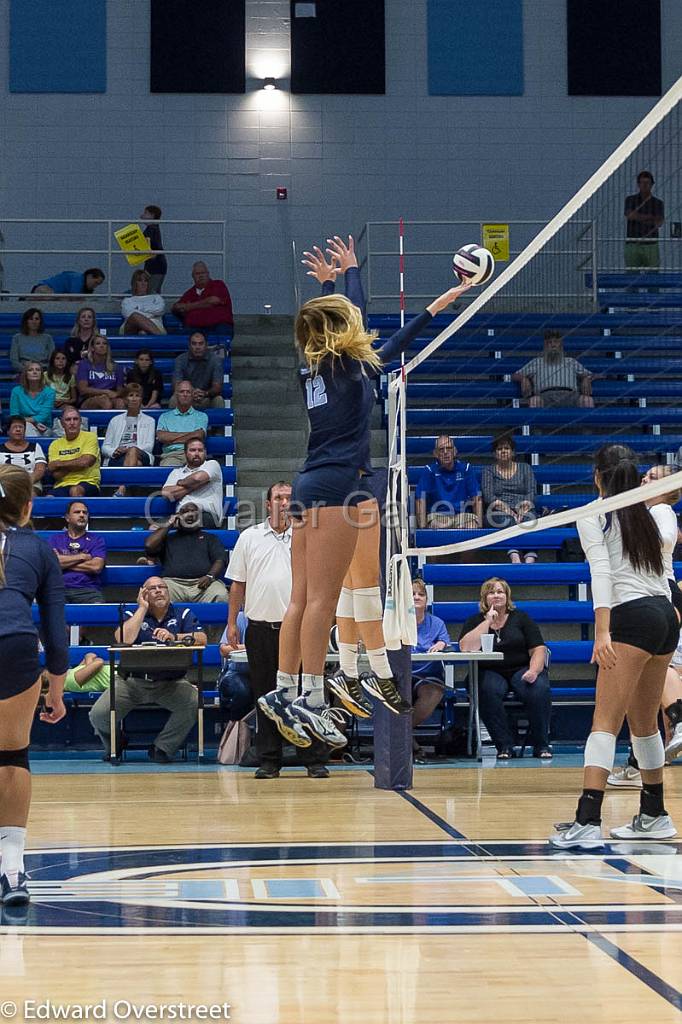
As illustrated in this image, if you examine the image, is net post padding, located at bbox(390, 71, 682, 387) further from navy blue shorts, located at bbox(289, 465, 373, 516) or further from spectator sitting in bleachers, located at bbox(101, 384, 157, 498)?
spectator sitting in bleachers, located at bbox(101, 384, 157, 498)

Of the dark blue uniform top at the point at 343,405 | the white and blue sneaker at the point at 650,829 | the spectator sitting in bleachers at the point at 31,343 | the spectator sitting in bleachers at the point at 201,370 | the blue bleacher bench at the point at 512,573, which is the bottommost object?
the white and blue sneaker at the point at 650,829

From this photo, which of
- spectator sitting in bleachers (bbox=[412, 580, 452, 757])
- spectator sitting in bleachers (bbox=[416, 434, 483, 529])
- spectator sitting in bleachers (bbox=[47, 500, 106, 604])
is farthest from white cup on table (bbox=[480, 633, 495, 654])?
spectator sitting in bleachers (bbox=[47, 500, 106, 604])

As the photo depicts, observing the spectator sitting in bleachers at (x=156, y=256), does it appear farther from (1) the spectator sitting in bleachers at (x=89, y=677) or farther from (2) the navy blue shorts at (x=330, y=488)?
(2) the navy blue shorts at (x=330, y=488)

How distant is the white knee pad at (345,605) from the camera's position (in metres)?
5.70

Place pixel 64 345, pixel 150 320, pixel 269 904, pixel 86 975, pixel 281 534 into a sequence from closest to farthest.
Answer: pixel 86 975 < pixel 269 904 < pixel 281 534 < pixel 64 345 < pixel 150 320

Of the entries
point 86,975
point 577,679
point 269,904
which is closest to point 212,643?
point 577,679

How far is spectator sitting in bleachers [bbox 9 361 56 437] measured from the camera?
568 inches

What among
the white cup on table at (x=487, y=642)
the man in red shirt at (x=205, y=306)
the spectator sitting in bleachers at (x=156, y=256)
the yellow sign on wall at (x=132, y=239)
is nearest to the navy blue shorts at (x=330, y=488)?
the white cup on table at (x=487, y=642)

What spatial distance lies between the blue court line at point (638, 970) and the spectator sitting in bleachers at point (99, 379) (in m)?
11.2

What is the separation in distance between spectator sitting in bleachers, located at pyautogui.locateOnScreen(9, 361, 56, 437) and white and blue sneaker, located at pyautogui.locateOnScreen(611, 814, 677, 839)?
938 centimetres

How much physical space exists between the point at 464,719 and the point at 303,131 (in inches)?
399

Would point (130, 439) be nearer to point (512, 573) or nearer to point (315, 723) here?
point (512, 573)

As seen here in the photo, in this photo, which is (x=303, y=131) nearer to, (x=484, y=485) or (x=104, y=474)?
(x=104, y=474)

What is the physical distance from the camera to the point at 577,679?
12008 millimetres
